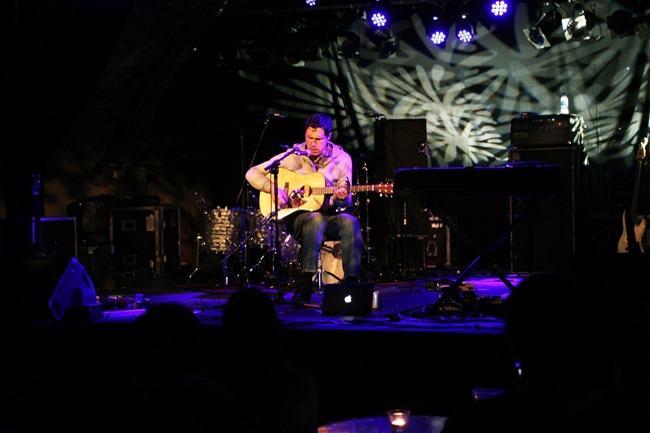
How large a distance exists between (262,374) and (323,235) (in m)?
4.35

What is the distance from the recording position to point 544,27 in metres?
9.38

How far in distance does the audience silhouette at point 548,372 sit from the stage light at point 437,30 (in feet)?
26.9

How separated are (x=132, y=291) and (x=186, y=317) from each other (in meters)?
5.93

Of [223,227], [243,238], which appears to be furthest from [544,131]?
[223,227]

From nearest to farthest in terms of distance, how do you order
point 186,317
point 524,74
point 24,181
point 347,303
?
point 186,317
point 347,303
point 24,181
point 524,74

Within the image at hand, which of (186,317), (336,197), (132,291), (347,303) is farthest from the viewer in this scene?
(132,291)

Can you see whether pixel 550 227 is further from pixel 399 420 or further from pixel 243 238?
pixel 399 420

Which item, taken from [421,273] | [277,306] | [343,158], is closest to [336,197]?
[343,158]

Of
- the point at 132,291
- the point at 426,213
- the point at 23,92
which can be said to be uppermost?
the point at 23,92

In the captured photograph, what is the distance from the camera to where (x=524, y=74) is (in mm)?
9859

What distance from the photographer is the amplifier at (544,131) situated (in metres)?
8.45

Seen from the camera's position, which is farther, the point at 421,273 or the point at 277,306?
the point at 421,273

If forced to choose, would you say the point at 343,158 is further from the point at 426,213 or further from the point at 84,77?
the point at 84,77

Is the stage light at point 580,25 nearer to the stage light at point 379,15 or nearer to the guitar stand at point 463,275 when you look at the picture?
the stage light at point 379,15
